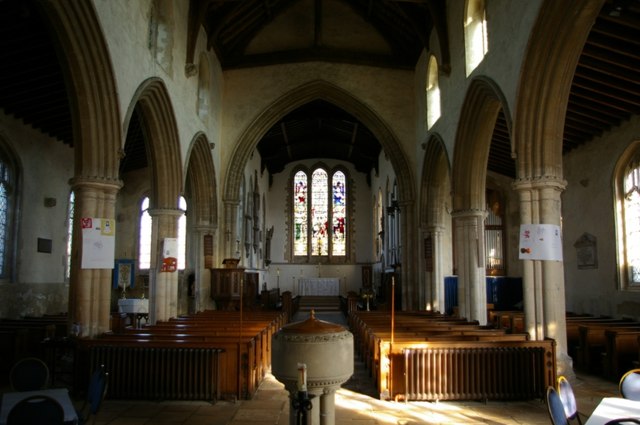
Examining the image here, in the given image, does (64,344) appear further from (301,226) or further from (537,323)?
(301,226)

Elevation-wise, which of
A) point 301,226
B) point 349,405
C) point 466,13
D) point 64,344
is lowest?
point 349,405

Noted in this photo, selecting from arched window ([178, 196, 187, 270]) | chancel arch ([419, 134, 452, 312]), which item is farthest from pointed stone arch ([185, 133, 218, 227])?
chancel arch ([419, 134, 452, 312])

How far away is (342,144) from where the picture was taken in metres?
24.4

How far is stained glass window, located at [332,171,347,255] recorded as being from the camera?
27094mm

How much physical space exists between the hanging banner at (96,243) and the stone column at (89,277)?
0.34ft

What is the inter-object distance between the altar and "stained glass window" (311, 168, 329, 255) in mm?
1656

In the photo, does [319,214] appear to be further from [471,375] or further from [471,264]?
[471,375]

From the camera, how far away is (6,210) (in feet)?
35.7

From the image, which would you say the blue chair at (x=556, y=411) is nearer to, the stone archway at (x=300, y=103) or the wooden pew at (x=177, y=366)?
the wooden pew at (x=177, y=366)

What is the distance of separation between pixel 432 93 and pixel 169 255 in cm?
740

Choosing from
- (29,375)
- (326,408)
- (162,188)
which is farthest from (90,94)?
(326,408)

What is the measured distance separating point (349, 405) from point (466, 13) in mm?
7820

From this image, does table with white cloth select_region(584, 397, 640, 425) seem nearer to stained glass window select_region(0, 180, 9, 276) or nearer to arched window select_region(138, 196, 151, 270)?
stained glass window select_region(0, 180, 9, 276)

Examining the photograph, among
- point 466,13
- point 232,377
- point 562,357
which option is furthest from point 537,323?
point 466,13
